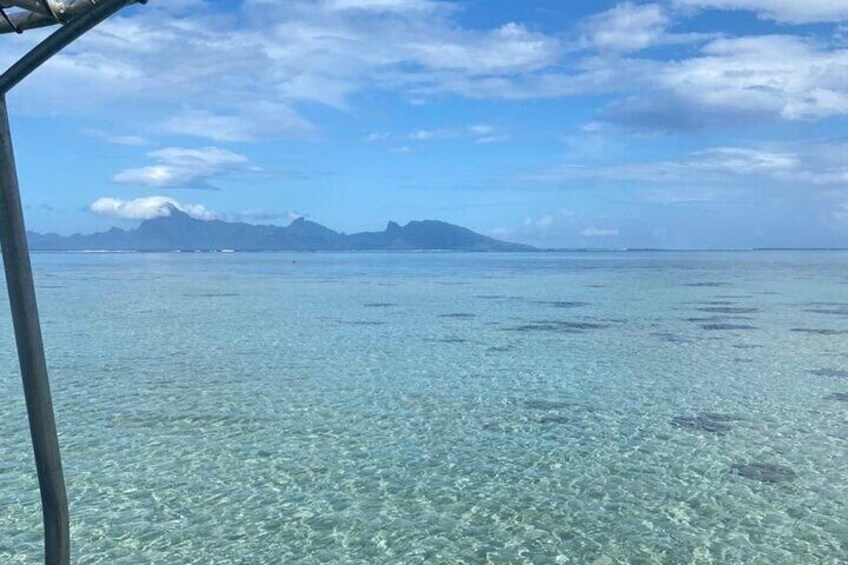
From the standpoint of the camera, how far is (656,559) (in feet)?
27.3

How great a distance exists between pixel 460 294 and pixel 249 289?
14.9m

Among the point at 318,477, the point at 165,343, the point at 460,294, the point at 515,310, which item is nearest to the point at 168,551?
the point at 318,477

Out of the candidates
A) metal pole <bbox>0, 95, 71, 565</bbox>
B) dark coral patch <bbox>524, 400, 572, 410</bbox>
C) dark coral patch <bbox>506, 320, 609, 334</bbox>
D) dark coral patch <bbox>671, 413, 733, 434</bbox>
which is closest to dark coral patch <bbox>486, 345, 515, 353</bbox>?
dark coral patch <bbox>506, 320, 609, 334</bbox>

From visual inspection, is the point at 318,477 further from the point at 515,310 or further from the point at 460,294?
the point at 460,294

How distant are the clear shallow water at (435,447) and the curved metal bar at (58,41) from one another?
21.0ft

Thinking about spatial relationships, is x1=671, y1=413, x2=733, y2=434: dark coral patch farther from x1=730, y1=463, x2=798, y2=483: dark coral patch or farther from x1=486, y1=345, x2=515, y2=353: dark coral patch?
x1=486, y1=345, x2=515, y2=353: dark coral patch

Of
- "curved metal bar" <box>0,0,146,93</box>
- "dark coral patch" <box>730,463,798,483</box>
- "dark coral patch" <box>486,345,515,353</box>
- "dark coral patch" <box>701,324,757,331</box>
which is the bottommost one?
"dark coral patch" <box>730,463,798,483</box>

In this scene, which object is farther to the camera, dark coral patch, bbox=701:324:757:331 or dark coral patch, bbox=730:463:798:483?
dark coral patch, bbox=701:324:757:331

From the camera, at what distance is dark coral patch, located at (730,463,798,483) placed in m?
10.9

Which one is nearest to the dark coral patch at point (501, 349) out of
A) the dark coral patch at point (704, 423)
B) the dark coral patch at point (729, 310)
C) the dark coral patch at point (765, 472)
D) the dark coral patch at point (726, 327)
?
the dark coral patch at point (704, 423)

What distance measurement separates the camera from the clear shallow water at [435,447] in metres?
8.80

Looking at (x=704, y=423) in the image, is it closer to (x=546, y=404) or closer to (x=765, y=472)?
(x=765, y=472)

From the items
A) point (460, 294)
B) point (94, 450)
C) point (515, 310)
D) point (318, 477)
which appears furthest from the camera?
point (460, 294)

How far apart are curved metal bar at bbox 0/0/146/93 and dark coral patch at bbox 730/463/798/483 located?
10.6m
